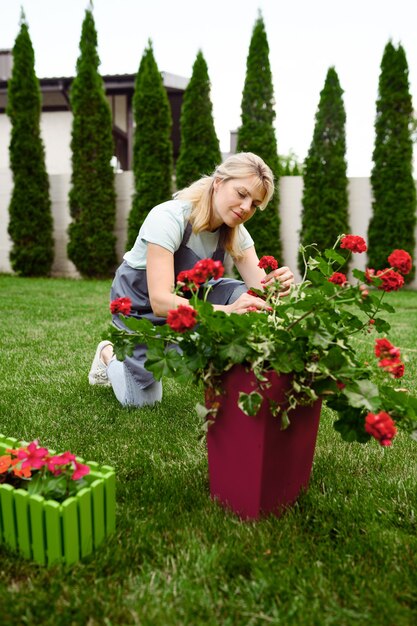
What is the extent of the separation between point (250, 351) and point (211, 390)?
0.20m

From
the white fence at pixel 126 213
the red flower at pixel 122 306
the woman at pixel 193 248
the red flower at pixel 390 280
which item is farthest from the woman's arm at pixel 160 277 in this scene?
the white fence at pixel 126 213

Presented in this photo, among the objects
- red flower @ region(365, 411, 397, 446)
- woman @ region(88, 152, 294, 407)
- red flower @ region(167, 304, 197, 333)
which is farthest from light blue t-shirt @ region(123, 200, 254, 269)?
red flower @ region(365, 411, 397, 446)

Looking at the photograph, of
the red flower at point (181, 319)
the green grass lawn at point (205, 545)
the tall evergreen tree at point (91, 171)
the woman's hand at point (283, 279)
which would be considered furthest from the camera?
the tall evergreen tree at point (91, 171)

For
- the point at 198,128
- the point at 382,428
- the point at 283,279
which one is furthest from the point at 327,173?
the point at 382,428

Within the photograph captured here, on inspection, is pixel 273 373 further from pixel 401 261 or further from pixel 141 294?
pixel 141 294

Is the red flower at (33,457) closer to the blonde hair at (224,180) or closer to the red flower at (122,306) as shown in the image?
the red flower at (122,306)

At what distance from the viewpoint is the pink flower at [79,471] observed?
1344 millimetres

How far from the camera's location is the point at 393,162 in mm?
9602

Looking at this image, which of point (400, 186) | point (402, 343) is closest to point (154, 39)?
point (400, 186)

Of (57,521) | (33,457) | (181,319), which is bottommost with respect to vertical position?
(57,521)

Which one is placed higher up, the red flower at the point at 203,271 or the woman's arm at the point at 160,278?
the red flower at the point at 203,271

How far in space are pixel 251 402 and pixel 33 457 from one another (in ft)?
1.98

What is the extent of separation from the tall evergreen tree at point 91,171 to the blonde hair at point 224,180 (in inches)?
322

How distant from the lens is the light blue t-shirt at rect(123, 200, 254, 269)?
6.88 feet
